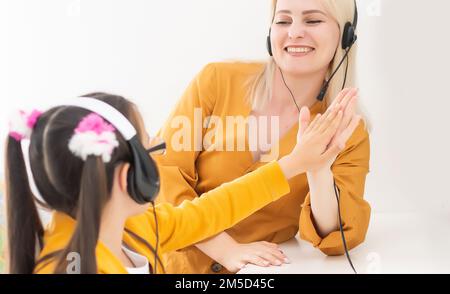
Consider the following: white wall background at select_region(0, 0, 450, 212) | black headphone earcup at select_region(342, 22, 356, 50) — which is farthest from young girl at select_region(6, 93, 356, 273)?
black headphone earcup at select_region(342, 22, 356, 50)

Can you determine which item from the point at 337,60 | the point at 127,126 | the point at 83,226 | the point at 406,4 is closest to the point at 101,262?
the point at 83,226

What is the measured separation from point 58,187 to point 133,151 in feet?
0.33

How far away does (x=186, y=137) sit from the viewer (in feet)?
3.88

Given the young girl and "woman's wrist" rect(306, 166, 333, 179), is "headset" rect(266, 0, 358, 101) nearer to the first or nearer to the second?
"woman's wrist" rect(306, 166, 333, 179)

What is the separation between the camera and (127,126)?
2.62 feet

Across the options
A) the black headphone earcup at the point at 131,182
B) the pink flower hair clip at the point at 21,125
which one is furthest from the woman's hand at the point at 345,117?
the pink flower hair clip at the point at 21,125

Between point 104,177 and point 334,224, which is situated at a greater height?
point 104,177

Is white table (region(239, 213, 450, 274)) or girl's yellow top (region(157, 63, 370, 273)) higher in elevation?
girl's yellow top (region(157, 63, 370, 273))

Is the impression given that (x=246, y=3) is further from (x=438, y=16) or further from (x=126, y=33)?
(x=438, y=16)

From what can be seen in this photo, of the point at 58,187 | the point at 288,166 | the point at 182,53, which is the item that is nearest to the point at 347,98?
the point at 288,166

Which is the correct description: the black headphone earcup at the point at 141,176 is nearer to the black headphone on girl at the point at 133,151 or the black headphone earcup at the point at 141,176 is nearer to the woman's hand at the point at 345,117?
the black headphone on girl at the point at 133,151

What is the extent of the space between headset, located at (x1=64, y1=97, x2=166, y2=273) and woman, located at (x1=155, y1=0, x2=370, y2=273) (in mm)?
304

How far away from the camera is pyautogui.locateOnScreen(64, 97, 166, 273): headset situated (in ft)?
2.61

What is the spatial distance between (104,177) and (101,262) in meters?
0.11
